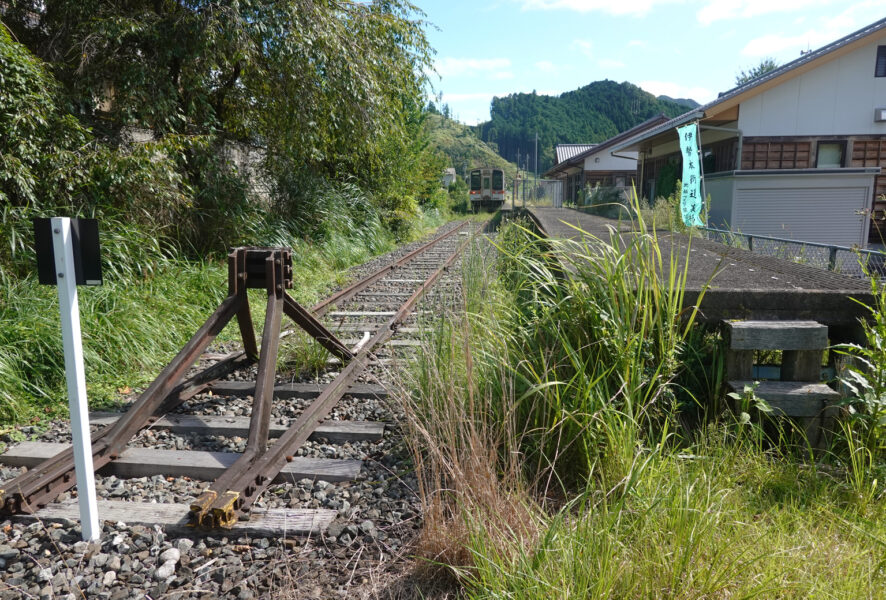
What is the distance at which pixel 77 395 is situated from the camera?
7.41ft

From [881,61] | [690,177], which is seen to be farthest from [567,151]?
[690,177]

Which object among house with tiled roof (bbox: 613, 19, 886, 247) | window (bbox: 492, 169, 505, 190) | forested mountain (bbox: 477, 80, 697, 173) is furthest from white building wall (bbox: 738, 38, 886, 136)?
forested mountain (bbox: 477, 80, 697, 173)

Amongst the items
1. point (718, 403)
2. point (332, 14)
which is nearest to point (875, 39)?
point (332, 14)

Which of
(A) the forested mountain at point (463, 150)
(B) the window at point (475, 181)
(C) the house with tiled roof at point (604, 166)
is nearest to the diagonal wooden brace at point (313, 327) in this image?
(C) the house with tiled roof at point (604, 166)

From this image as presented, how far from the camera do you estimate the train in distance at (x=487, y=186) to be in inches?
1390

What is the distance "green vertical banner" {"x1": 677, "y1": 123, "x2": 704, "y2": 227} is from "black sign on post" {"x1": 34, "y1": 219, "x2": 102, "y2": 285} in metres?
6.73

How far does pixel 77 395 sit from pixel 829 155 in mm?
19231

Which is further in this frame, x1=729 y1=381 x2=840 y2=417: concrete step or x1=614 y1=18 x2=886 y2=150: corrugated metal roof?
x1=614 y1=18 x2=886 y2=150: corrugated metal roof

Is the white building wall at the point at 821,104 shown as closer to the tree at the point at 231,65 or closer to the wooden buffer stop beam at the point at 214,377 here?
the tree at the point at 231,65

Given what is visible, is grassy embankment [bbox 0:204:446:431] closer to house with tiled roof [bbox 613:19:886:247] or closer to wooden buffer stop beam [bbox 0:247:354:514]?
wooden buffer stop beam [bbox 0:247:354:514]

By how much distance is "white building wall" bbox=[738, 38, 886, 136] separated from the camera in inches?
615

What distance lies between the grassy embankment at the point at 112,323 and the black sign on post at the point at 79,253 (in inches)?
72.3

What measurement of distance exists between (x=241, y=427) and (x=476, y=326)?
1512 millimetres

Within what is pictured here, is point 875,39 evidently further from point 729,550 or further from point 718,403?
point 729,550
